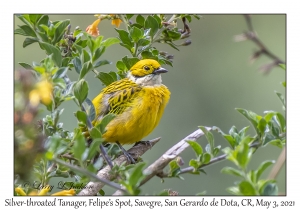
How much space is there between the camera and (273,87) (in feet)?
24.7

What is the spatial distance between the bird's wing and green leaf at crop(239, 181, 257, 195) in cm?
210

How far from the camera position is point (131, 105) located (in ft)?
14.8

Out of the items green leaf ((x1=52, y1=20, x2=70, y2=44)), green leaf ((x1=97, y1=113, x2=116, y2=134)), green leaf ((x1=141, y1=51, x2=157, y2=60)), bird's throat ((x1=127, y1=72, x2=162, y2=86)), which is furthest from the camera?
bird's throat ((x1=127, y1=72, x2=162, y2=86))

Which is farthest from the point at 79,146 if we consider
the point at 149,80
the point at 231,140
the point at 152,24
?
the point at 149,80

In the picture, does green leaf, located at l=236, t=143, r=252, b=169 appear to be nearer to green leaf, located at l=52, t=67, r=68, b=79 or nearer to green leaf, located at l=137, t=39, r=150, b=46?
green leaf, located at l=52, t=67, r=68, b=79

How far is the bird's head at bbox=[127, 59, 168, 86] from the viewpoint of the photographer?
452 centimetres

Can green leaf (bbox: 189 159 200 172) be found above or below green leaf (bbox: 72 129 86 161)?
below

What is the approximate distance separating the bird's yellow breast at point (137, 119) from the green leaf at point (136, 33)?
3.26 feet

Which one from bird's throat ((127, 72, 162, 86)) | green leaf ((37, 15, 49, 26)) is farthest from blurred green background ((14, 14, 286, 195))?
green leaf ((37, 15, 49, 26))

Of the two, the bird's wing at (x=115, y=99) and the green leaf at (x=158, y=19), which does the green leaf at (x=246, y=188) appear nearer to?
the green leaf at (x=158, y=19)

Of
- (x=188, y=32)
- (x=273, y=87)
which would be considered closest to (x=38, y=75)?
(x=188, y=32)

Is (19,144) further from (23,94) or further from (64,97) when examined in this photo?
(64,97)

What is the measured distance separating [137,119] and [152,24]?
1091 mm
